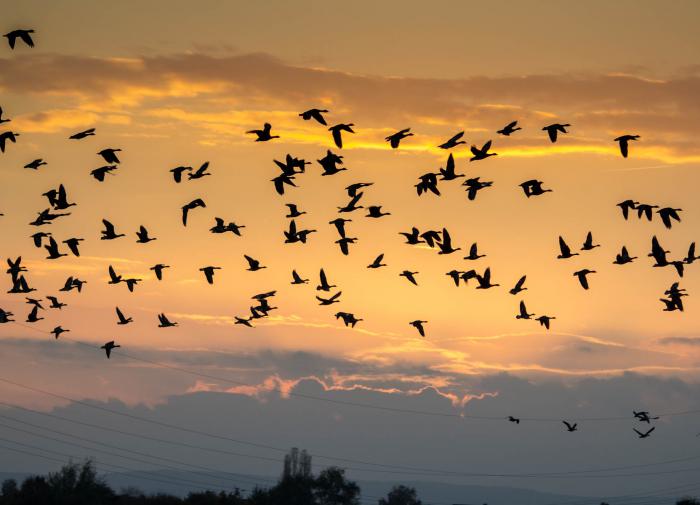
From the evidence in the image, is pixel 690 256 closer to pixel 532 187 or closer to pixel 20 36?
pixel 532 187

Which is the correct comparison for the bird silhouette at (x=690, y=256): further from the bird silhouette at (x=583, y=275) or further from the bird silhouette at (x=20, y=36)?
the bird silhouette at (x=20, y=36)

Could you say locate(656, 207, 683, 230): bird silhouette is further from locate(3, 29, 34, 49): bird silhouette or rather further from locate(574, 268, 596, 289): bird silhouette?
locate(3, 29, 34, 49): bird silhouette

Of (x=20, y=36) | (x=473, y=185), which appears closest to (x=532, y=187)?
(x=473, y=185)

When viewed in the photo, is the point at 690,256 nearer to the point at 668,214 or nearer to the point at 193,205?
the point at 668,214

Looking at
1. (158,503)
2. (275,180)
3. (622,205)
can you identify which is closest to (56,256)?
(275,180)

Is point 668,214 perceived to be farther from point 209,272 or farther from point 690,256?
point 209,272

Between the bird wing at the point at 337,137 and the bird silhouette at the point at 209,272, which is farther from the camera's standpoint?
the bird silhouette at the point at 209,272

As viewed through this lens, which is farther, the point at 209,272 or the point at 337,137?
the point at 209,272

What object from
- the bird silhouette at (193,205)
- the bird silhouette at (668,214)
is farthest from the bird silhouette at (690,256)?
the bird silhouette at (193,205)

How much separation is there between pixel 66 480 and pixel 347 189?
100038 mm

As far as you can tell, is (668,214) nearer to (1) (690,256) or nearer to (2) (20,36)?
(1) (690,256)

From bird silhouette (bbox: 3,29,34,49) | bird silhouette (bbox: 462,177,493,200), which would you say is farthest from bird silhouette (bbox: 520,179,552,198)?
bird silhouette (bbox: 3,29,34,49)

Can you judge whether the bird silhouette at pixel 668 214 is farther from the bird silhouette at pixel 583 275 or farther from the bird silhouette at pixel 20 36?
the bird silhouette at pixel 20 36

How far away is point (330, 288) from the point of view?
7631cm
